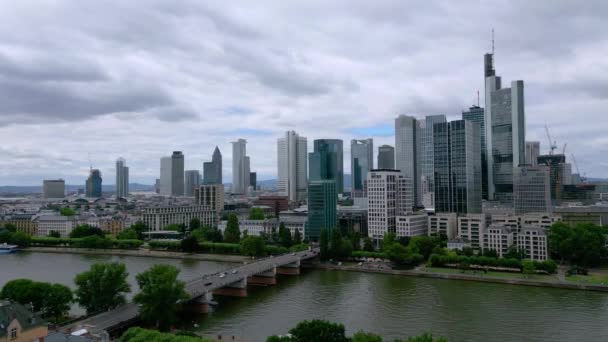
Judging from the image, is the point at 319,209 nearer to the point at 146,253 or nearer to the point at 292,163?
the point at 146,253

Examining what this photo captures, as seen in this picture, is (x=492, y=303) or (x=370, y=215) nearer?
(x=492, y=303)

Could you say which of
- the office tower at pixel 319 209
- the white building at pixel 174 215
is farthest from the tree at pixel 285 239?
the white building at pixel 174 215

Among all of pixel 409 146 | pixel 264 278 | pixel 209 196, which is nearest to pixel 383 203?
pixel 264 278

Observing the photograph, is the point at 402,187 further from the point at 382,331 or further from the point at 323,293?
the point at 382,331

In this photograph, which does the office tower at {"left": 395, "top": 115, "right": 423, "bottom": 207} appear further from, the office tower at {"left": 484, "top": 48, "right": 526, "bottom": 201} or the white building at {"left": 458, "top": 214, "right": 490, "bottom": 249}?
the white building at {"left": 458, "top": 214, "right": 490, "bottom": 249}

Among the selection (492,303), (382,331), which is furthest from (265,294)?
(492,303)

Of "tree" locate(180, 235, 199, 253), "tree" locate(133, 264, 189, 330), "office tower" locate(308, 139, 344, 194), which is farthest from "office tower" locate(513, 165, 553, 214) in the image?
"office tower" locate(308, 139, 344, 194)
